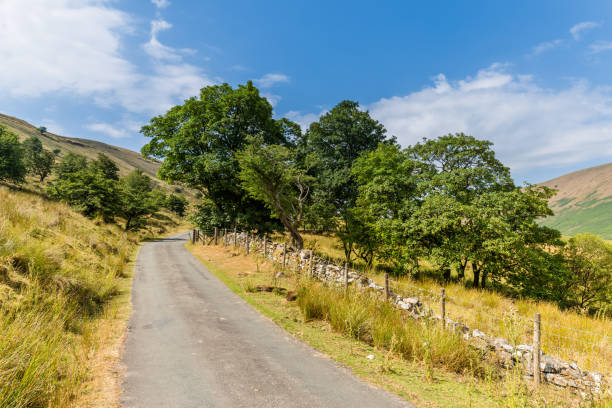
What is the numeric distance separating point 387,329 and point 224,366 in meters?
4.28

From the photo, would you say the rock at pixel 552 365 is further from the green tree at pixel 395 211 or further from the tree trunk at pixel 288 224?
the tree trunk at pixel 288 224

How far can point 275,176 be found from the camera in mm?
18734

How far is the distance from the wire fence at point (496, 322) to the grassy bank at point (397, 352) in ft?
3.34

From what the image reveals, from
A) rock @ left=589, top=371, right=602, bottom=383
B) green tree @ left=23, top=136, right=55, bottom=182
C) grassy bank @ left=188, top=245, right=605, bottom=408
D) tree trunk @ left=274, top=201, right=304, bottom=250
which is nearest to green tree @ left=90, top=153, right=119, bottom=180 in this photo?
green tree @ left=23, top=136, right=55, bottom=182

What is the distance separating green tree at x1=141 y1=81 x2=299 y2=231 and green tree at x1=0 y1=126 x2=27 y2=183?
27.6 metres

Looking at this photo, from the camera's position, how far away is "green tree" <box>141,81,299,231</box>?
A: 24562 millimetres

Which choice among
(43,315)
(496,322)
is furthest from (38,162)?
(496,322)

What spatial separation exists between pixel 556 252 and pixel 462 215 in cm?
917

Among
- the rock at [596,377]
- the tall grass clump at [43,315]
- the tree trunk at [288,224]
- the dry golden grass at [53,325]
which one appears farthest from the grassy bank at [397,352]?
the tree trunk at [288,224]

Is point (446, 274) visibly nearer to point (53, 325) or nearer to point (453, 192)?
point (453, 192)

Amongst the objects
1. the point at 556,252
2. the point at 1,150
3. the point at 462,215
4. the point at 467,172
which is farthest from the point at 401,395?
the point at 1,150

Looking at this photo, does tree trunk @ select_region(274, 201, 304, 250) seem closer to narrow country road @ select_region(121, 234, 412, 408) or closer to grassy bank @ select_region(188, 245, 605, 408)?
grassy bank @ select_region(188, 245, 605, 408)

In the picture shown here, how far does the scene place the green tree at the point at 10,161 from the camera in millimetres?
38188

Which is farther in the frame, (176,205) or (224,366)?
(176,205)
